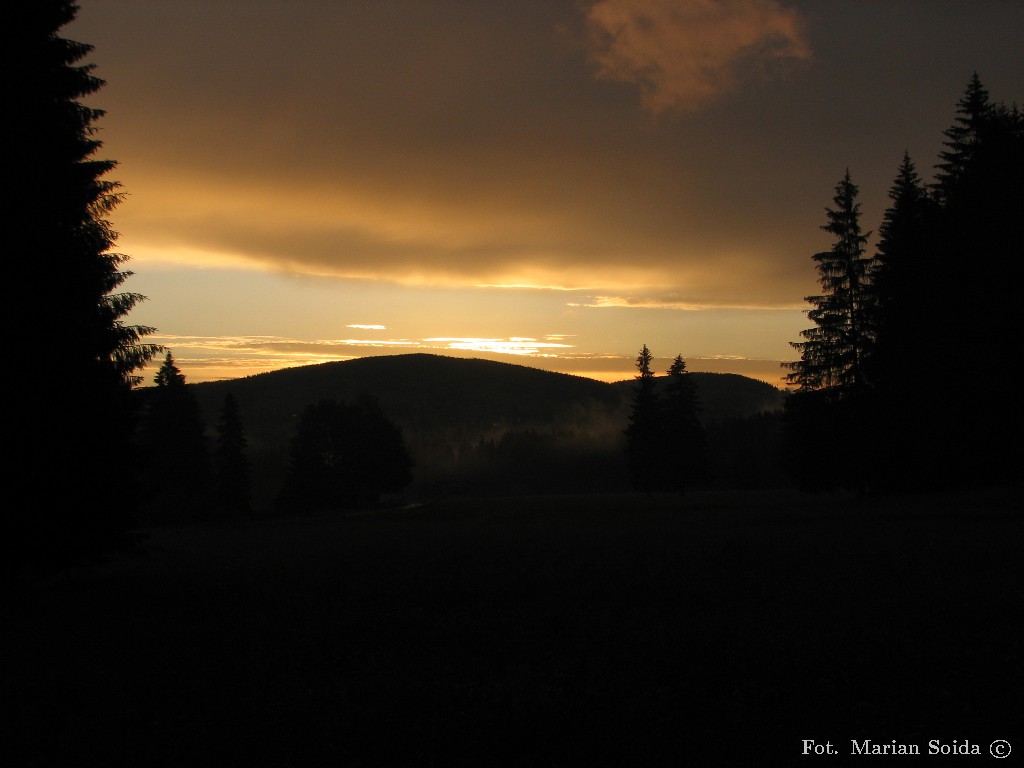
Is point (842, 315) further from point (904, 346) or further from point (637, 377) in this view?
point (637, 377)

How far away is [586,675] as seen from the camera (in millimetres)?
9602

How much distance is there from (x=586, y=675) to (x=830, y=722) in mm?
2916

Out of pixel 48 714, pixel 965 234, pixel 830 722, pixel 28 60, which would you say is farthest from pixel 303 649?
pixel 965 234

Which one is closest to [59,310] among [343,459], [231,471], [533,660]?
[533,660]

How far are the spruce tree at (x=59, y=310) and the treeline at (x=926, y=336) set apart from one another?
31311mm

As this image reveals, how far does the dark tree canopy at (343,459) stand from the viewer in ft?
225

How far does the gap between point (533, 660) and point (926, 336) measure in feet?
100

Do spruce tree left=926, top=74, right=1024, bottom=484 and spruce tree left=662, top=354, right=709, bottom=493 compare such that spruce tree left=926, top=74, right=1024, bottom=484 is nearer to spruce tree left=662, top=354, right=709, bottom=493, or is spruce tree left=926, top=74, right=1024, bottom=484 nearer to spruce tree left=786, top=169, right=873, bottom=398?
spruce tree left=786, top=169, right=873, bottom=398

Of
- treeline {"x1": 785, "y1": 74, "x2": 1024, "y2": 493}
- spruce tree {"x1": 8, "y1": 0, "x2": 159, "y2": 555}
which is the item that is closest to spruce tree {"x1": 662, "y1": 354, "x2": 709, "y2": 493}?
treeline {"x1": 785, "y1": 74, "x2": 1024, "y2": 493}

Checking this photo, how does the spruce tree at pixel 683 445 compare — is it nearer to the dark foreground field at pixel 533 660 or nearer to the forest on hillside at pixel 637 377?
the forest on hillside at pixel 637 377

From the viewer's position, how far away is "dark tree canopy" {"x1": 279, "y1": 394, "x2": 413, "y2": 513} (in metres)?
68.7

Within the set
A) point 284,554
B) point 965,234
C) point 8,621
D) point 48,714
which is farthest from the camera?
point 965,234

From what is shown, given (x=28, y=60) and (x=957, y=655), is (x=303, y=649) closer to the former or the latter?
(x=957, y=655)

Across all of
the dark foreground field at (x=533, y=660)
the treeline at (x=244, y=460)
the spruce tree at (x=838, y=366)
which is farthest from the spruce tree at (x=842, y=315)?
the treeline at (x=244, y=460)
